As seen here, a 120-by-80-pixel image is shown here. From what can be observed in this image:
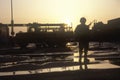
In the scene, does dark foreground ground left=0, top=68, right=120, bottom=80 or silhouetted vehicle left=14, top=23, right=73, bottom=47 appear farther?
silhouetted vehicle left=14, top=23, right=73, bottom=47

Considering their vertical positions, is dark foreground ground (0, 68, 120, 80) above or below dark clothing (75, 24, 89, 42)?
below

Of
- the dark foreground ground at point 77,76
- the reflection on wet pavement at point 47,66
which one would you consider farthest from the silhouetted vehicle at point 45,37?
the dark foreground ground at point 77,76

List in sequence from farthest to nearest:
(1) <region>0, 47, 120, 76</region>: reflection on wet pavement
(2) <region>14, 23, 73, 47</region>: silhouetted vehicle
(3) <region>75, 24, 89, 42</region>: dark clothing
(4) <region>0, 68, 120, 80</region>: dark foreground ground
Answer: (2) <region>14, 23, 73, 47</region>: silhouetted vehicle, (3) <region>75, 24, 89, 42</region>: dark clothing, (1) <region>0, 47, 120, 76</region>: reflection on wet pavement, (4) <region>0, 68, 120, 80</region>: dark foreground ground

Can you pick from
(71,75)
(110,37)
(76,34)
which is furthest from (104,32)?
(71,75)

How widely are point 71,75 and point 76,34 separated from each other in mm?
3756

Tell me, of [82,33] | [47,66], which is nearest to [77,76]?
[82,33]

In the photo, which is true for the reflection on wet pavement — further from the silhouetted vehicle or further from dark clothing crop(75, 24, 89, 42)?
the silhouetted vehicle

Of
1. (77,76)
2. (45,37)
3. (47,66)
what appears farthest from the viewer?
(45,37)

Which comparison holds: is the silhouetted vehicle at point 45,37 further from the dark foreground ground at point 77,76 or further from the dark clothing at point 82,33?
the dark foreground ground at point 77,76

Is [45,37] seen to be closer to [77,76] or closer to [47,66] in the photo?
[47,66]

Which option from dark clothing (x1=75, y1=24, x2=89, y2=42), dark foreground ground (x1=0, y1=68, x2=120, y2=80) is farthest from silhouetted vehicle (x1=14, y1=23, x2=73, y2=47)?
dark foreground ground (x1=0, y1=68, x2=120, y2=80)

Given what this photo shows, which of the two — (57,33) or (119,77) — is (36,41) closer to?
(57,33)

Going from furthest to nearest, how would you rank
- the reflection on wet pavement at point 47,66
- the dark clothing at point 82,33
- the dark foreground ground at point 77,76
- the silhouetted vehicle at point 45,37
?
the silhouetted vehicle at point 45,37 < the dark clothing at point 82,33 < the reflection on wet pavement at point 47,66 < the dark foreground ground at point 77,76

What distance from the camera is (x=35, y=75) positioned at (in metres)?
13.6
